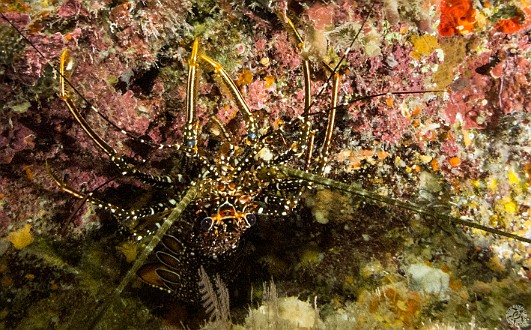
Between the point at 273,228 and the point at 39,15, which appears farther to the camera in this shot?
the point at 273,228

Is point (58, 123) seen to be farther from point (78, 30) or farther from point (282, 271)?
point (282, 271)

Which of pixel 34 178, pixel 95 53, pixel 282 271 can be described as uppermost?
pixel 95 53

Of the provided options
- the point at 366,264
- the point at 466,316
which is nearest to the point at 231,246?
the point at 366,264

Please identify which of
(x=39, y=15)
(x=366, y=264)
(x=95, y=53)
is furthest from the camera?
(x=366, y=264)

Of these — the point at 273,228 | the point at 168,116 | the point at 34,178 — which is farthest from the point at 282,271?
the point at 34,178

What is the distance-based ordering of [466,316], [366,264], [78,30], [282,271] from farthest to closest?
[282,271]
[366,264]
[466,316]
[78,30]

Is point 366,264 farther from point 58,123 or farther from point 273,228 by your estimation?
point 58,123

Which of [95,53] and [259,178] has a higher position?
[95,53]

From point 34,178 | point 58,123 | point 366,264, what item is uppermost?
point 58,123

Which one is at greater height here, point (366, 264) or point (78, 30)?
point (78, 30)
